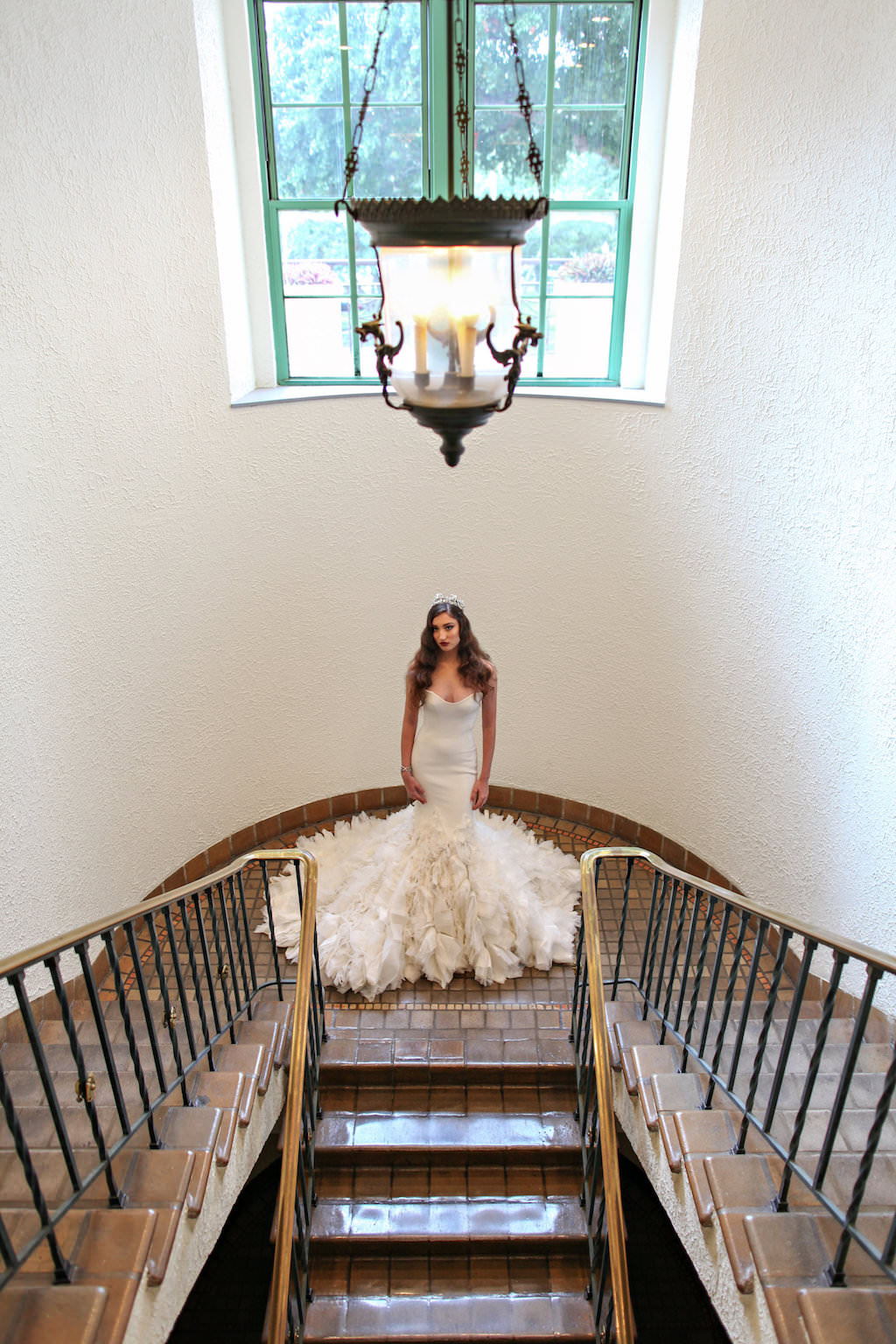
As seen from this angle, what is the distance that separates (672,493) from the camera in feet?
17.3

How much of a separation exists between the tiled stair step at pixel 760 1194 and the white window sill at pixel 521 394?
151 inches

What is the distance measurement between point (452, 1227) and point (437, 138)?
554 centimetres

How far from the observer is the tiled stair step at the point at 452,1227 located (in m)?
3.80

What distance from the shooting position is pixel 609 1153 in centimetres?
321

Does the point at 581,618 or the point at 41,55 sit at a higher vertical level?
the point at 41,55

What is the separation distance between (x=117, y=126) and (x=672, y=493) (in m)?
3.41

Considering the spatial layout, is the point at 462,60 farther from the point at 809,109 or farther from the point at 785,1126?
the point at 785,1126

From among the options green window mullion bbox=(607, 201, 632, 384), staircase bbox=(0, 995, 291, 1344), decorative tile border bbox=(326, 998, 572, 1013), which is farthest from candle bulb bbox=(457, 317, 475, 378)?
green window mullion bbox=(607, 201, 632, 384)

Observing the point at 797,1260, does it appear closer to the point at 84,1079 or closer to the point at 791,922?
the point at 791,922

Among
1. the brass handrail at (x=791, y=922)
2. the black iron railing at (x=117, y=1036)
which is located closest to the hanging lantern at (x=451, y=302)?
the brass handrail at (x=791, y=922)

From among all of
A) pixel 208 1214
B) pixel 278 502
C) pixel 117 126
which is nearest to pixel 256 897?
pixel 278 502

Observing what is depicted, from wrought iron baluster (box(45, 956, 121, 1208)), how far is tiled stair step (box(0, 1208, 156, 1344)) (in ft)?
0.20

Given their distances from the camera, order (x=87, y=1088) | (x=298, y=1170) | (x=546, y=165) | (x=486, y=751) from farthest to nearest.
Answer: (x=546, y=165)
(x=486, y=751)
(x=298, y=1170)
(x=87, y=1088)

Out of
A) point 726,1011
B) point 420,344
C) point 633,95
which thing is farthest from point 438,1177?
point 633,95
